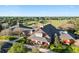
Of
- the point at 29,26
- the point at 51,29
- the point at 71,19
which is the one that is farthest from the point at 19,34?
the point at 71,19

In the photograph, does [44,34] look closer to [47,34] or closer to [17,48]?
[47,34]

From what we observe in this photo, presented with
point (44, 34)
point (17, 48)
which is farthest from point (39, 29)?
point (17, 48)

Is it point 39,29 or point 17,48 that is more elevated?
point 39,29

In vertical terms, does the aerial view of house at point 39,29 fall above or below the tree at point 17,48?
above

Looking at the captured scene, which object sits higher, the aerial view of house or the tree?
the aerial view of house

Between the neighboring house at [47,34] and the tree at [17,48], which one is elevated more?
the neighboring house at [47,34]

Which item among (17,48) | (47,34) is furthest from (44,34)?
(17,48)

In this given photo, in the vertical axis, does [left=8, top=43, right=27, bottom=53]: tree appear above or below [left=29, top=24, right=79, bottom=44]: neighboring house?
below

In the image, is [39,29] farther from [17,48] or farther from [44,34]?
[17,48]
